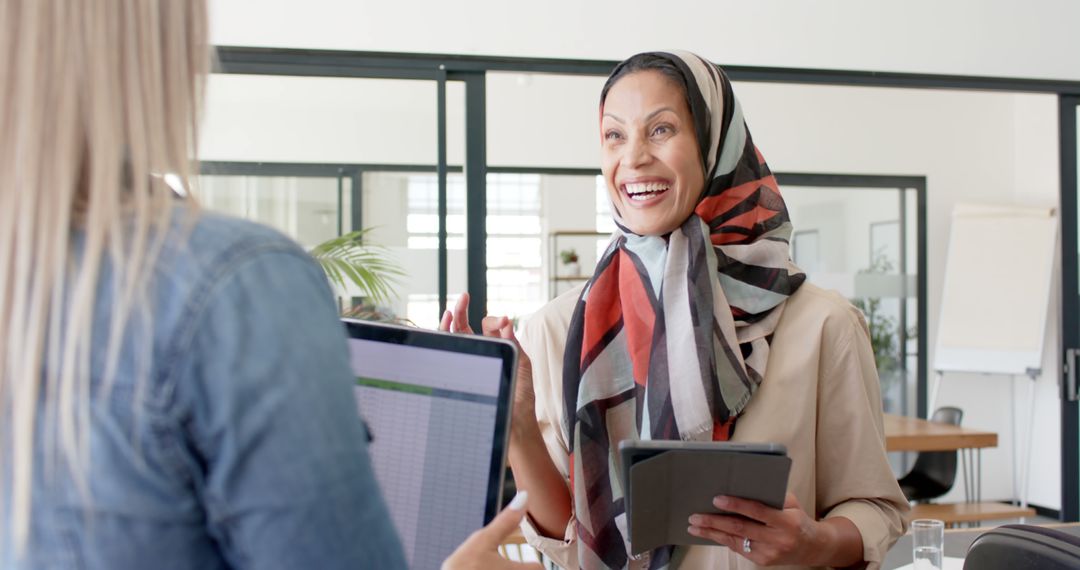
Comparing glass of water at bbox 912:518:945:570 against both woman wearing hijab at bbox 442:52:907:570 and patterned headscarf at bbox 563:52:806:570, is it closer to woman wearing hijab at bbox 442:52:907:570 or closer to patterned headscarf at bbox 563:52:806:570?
woman wearing hijab at bbox 442:52:907:570

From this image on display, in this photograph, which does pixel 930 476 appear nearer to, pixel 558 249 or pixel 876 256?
pixel 876 256

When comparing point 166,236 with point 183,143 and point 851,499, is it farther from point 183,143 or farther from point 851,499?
point 851,499

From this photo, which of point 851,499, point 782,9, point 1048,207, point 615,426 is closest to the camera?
point 851,499

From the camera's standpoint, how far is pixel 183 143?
62cm

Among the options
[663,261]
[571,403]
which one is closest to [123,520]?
[571,403]

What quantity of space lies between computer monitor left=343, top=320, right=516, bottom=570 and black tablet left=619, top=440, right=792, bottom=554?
0.88ft

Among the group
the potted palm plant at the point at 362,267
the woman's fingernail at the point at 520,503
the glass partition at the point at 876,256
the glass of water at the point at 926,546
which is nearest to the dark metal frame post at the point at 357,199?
the potted palm plant at the point at 362,267

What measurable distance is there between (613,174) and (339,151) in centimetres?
202

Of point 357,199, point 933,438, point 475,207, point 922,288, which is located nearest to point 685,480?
point 475,207

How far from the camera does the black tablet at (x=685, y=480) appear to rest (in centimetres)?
119

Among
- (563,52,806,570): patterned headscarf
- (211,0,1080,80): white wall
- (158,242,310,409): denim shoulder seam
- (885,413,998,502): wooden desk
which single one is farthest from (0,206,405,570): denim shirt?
(885,413,998,502): wooden desk

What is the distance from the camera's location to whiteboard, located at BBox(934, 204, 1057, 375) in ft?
20.3

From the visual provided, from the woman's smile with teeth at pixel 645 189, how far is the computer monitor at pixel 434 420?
30.3 inches

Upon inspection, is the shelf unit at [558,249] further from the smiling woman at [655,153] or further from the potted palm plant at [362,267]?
the smiling woman at [655,153]
